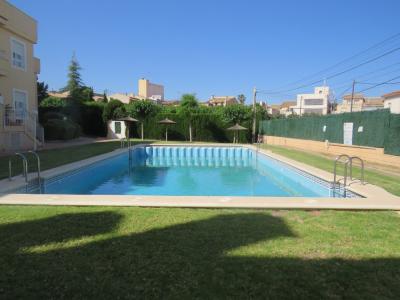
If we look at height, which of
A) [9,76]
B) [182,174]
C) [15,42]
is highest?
[15,42]

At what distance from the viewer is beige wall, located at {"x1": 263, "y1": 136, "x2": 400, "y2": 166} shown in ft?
43.9

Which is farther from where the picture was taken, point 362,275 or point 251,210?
point 251,210

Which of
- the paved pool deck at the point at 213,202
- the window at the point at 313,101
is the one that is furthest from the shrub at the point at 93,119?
the window at the point at 313,101

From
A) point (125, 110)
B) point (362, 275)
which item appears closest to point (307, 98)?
point (125, 110)

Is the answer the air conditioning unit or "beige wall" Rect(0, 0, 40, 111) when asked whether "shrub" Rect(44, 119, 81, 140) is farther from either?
the air conditioning unit

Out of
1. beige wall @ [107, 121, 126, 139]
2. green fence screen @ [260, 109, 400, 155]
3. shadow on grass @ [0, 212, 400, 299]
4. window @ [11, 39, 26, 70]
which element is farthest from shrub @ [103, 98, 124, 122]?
shadow on grass @ [0, 212, 400, 299]

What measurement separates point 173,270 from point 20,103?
19.1m

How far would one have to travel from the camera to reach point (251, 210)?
5.84m

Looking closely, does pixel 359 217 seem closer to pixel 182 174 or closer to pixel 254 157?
pixel 182 174

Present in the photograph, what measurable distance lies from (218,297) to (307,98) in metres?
101

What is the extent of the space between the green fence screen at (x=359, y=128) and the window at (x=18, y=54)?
18058 millimetres

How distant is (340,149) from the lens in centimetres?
1731

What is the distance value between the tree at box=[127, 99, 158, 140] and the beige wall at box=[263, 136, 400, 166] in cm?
1115

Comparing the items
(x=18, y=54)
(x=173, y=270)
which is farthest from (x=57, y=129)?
(x=173, y=270)
